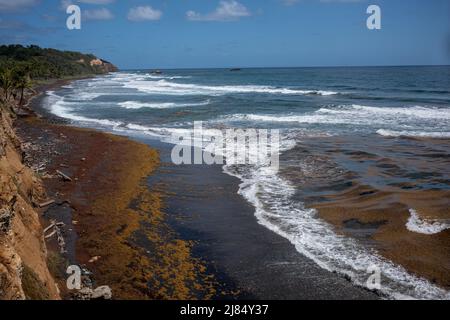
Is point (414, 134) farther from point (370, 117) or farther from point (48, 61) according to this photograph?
point (48, 61)

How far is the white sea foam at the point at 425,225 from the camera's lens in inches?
436

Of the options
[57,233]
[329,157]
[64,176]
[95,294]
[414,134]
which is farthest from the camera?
[414,134]

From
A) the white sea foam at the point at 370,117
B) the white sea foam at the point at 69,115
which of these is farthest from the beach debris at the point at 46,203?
the white sea foam at the point at 370,117

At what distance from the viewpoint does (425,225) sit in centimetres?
1141

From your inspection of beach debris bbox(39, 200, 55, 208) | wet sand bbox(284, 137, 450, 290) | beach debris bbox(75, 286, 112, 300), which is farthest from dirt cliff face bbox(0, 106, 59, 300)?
wet sand bbox(284, 137, 450, 290)

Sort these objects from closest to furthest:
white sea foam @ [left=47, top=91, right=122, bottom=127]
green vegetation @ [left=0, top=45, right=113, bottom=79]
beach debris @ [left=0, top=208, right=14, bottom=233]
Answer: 1. beach debris @ [left=0, top=208, right=14, bottom=233]
2. white sea foam @ [left=47, top=91, right=122, bottom=127]
3. green vegetation @ [left=0, top=45, right=113, bottom=79]

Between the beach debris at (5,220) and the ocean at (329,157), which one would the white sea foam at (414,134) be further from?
the beach debris at (5,220)

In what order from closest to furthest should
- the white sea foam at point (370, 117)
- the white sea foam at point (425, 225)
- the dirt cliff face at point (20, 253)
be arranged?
the dirt cliff face at point (20, 253) → the white sea foam at point (425, 225) → the white sea foam at point (370, 117)

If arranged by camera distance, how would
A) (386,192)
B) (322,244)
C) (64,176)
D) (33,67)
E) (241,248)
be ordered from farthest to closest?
(33,67) → (64,176) → (386,192) → (322,244) → (241,248)

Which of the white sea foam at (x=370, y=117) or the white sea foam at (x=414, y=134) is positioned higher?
the white sea foam at (x=370, y=117)

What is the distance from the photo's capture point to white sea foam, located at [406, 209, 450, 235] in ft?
36.3

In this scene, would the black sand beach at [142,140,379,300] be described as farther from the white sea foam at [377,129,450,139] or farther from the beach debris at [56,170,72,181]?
the white sea foam at [377,129,450,139]

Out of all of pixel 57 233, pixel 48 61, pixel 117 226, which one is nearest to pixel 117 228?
pixel 117 226

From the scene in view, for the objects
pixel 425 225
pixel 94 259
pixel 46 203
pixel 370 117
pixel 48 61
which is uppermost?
pixel 48 61
